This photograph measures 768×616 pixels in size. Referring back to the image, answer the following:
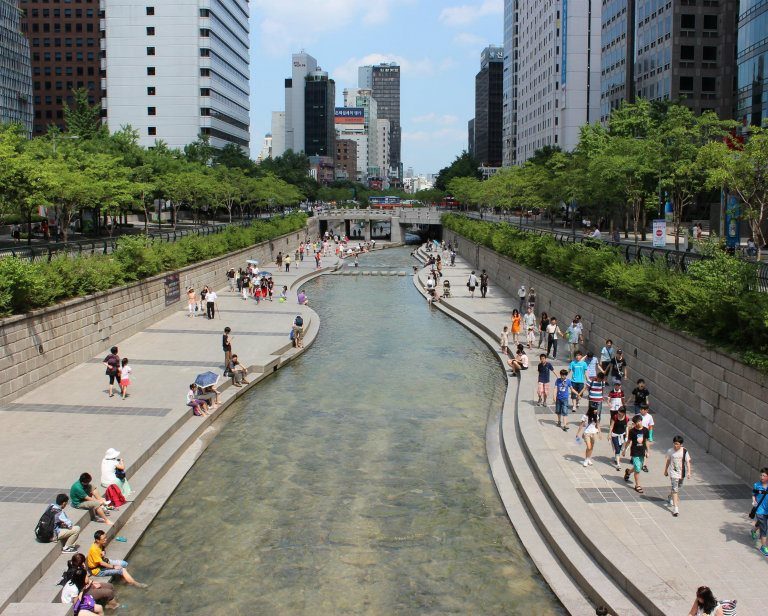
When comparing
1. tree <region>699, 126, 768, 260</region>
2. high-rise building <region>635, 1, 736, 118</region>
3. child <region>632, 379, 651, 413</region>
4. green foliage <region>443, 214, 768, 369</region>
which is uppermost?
high-rise building <region>635, 1, 736, 118</region>

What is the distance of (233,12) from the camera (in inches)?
Answer: 5113

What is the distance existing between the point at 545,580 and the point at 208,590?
246 inches

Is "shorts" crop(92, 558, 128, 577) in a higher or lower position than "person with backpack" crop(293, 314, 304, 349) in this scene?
lower

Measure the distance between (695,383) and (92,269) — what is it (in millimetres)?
23081

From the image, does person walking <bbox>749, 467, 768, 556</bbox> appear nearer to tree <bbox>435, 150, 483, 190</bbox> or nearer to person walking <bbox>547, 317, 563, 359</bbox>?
person walking <bbox>547, 317, 563, 359</bbox>

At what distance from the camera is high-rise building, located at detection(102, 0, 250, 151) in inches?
4515

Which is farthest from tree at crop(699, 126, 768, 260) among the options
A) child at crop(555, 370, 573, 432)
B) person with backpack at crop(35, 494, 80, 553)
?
person with backpack at crop(35, 494, 80, 553)

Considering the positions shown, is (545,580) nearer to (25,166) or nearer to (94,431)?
(94,431)

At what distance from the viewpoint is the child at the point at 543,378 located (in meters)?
23.3

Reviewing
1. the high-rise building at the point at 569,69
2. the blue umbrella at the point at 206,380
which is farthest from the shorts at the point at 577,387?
the high-rise building at the point at 569,69

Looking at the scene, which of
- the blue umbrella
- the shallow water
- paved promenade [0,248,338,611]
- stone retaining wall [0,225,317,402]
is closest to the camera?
the shallow water

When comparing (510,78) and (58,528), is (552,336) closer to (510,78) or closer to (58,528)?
(58,528)

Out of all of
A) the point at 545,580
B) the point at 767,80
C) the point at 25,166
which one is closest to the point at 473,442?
the point at 545,580

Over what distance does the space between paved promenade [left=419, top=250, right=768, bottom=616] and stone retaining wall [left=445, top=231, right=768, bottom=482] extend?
1.66ft
